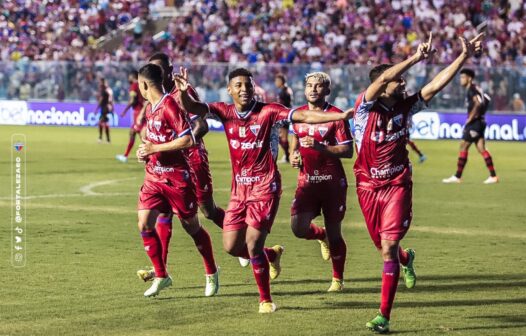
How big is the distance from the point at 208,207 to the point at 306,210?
4.99 feet

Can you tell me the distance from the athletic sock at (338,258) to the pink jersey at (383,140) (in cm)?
149

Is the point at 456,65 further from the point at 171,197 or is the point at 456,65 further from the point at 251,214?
the point at 171,197

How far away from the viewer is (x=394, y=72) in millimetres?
8805

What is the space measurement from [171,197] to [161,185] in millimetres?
148

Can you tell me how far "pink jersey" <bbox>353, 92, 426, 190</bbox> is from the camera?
31.0ft

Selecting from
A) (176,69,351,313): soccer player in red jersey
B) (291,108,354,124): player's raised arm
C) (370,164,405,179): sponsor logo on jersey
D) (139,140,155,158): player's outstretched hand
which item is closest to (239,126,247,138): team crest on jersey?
(176,69,351,313): soccer player in red jersey

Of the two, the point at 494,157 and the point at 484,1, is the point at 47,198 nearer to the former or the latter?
the point at 494,157

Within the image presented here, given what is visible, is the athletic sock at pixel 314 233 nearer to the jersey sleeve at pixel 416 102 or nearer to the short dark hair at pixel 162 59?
the short dark hair at pixel 162 59

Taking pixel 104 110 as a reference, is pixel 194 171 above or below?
above

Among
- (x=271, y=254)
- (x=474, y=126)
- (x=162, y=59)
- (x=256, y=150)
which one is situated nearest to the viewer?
(x=256, y=150)

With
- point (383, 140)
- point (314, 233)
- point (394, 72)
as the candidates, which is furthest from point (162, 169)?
point (394, 72)

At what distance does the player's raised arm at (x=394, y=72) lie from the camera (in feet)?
28.4

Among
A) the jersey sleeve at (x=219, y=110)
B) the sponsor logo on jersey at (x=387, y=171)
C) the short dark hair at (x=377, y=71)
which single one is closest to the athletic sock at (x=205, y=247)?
the jersey sleeve at (x=219, y=110)

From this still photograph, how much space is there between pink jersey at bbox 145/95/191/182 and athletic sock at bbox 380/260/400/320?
2300 mm
